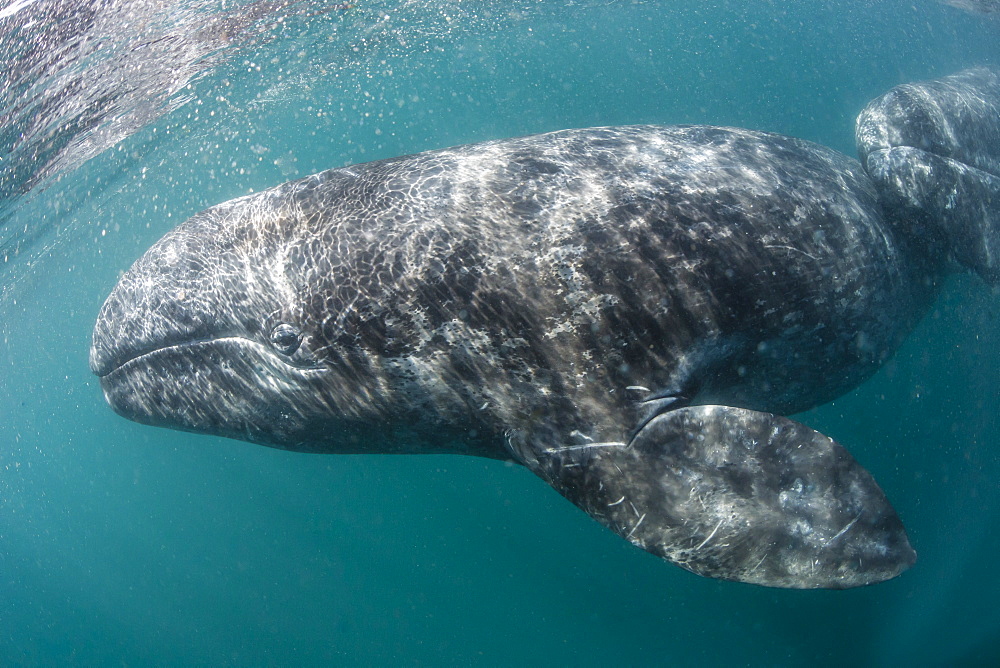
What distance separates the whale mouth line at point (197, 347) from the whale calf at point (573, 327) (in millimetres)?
25

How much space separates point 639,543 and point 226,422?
4.53m

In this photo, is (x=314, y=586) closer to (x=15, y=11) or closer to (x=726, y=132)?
(x=15, y=11)

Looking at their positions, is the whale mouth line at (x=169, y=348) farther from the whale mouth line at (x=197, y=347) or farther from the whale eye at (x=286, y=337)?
the whale eye at (x=286, y=337)

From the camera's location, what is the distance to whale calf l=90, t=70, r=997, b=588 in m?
3.90

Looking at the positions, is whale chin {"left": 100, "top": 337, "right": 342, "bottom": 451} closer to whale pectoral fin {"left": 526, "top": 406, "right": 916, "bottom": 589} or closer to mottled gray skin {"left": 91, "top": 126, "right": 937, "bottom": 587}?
mottled gray skin {"left": 91, "top": 126, "right": 937, "bottom": 587}

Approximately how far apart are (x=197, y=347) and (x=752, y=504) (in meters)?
5.44

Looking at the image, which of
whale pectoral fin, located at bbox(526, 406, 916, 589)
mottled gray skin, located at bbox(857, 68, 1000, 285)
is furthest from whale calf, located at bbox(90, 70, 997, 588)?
mottled gray skin, located at bbox(857, 68, 1000, 285)

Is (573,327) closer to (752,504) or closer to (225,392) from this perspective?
(752,504)

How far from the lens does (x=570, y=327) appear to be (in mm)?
4344

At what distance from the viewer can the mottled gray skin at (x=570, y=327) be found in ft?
12.8

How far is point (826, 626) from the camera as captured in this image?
14.0 metres

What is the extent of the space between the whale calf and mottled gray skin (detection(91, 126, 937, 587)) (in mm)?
22

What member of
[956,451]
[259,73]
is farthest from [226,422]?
[259,73]

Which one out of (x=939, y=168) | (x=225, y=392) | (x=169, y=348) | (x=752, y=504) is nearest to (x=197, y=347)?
(x=169, y=348)
